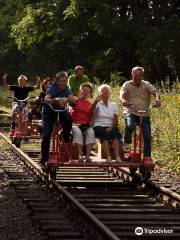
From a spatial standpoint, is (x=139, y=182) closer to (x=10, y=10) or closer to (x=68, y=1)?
(x=68, y=1)

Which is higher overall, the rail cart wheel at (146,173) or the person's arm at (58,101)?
the person's arm at (58,101)

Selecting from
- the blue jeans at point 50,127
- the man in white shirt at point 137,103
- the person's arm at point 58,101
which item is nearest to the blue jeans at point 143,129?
the man in white shirt at point 137,103

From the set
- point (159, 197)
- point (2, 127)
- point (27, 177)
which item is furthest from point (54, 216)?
point (2, 127)

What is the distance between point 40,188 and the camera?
10.9 meters

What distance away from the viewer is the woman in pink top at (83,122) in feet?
36.5

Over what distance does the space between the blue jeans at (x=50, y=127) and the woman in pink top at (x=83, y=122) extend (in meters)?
0.14

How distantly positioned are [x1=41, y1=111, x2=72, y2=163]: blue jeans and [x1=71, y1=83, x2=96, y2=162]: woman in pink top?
0.14 m

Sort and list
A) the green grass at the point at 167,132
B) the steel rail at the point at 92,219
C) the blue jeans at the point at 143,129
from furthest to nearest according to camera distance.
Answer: the green grass at the point at 167,132 → the blue jeans at the point at 143,129 → the steel rail at the point at 92,219

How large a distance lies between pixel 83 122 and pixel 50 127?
2.04 ft

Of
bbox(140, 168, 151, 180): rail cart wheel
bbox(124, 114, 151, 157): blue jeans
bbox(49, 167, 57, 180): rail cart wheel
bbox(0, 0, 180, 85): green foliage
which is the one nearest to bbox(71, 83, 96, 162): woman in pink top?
bbox(49, 167, 57, 180): rail cart wheel

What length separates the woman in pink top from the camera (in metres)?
11.1

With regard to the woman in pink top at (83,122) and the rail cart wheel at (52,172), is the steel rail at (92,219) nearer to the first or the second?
the rail cart wheel at (52,172)

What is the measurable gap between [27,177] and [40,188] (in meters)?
1.45

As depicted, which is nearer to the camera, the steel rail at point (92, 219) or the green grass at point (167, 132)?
the steel rail at point (92, 219)
